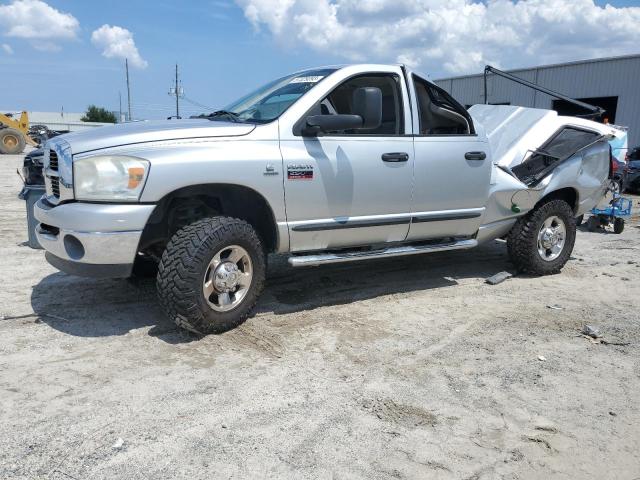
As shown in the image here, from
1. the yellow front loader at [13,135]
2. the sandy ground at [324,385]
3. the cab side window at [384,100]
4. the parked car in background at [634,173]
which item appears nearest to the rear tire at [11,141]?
the yellow front loader at [13,135]

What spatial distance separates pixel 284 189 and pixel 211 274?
0.85 m

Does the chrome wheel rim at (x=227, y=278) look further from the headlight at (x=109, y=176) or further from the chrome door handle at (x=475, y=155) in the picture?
the chrome door handle at (x=475, y=155)

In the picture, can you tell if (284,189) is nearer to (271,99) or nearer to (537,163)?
(271,99)

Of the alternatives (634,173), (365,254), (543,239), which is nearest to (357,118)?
(365,254)

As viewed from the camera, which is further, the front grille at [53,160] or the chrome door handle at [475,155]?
the chrome door handle at [475,155]

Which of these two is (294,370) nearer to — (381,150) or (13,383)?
(13,383)

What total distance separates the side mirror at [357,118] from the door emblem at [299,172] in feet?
0.88

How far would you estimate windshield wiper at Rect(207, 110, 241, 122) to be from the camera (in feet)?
15.8

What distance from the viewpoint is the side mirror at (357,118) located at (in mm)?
4355

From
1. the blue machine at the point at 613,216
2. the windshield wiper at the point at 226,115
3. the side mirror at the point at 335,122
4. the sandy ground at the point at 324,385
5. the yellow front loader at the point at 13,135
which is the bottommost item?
the sandy ground at the point at 324,385

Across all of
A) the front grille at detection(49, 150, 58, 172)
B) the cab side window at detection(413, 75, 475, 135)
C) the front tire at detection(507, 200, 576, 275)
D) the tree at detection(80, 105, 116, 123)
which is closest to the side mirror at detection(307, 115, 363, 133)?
the cab side window at detection(413, 75, 475, 135)

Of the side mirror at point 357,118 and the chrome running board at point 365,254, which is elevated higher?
the side mirror at point 357,118

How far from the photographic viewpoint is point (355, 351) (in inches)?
163

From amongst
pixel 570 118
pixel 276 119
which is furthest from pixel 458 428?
pixel 570 118
